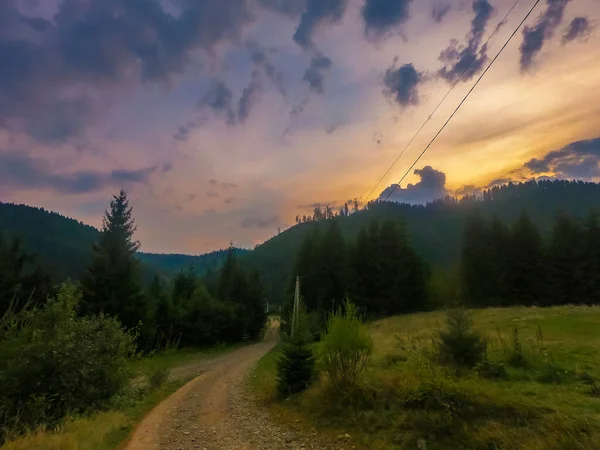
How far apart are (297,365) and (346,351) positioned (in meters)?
3.15

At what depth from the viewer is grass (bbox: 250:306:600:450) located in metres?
6.96

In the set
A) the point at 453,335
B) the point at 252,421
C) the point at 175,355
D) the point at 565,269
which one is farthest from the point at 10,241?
the point at 565,269

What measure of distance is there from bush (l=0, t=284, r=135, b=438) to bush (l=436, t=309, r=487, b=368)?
38.8ft

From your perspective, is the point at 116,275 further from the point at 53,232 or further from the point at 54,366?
the point at 53,232

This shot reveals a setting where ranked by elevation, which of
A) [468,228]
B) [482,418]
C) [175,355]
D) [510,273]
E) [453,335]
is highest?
[468,228]

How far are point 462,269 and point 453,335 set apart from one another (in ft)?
141

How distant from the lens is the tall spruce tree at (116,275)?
93.4 ft

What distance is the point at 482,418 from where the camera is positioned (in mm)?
7977

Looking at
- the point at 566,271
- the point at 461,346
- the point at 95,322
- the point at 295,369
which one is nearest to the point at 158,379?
the point at 95,322

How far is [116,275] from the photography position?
29.3 metres

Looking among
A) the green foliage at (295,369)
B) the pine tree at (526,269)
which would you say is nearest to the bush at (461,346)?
the green foliage at (295,369)

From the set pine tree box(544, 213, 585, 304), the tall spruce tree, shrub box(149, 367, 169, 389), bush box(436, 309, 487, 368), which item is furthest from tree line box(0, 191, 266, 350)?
pine tree box(544, 213, 585, 304)

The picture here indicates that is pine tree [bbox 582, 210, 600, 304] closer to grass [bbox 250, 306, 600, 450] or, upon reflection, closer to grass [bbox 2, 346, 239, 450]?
grass [bbox 250, 306, 600, 450]

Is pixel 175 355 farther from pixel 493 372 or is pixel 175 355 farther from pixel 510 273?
pixel 510 273
